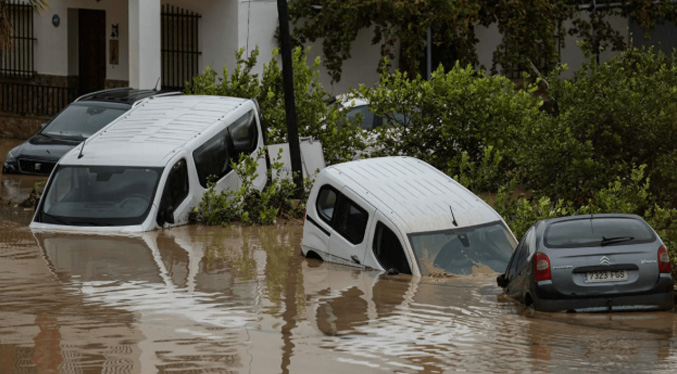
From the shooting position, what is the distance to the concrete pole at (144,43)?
85.4 feet

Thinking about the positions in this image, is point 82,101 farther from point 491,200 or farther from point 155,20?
point 491,200

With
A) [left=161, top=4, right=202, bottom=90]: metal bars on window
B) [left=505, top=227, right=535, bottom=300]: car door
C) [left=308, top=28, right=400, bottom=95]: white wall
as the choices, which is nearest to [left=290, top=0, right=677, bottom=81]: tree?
[left=308, top=28, right=400, bottom=95]: white wall

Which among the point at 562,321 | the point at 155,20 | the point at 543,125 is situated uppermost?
the point at 155,20

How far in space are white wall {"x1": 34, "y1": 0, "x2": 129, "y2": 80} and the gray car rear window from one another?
19803 millimetres

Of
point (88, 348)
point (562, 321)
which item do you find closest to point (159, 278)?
point (88, 348)

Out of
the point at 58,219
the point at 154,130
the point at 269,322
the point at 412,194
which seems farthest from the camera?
the point at 154,130

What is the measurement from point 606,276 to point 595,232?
1.59 feet

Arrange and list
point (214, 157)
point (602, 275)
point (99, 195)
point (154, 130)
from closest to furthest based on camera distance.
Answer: point (602, 275)
point (99, 195)
point (154, 130)
point (214, 157)

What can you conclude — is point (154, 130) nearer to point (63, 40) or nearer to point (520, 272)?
point (520, 272)

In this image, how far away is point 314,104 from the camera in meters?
20.8

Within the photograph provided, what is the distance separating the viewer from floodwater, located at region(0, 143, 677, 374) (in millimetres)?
9484

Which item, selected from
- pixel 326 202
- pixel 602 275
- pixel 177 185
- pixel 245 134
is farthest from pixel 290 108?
pixel 602 275

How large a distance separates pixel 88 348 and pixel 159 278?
3.36m

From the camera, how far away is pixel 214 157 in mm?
17891
